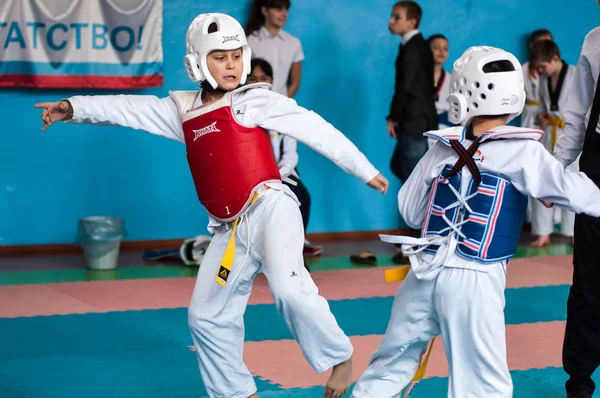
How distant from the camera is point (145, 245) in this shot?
9.06 metres

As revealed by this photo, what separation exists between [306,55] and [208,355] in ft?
18.8

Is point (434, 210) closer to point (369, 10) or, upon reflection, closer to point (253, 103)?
point (253, 103)

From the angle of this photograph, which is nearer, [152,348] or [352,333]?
[152,348]

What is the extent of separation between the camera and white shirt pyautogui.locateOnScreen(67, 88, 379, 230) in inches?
162

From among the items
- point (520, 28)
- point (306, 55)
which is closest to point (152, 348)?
point (306, 55)

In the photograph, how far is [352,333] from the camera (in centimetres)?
601

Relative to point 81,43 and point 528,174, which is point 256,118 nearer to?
point 528,174

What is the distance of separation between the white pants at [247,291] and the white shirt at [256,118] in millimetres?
175

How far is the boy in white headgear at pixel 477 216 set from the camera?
12.2ft

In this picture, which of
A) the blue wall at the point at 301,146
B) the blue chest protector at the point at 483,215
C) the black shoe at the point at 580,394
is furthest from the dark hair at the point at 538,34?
the blue chest protector at the point at 483,215

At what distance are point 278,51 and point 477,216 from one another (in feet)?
17.6

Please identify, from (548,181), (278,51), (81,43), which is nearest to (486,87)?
(548,181)

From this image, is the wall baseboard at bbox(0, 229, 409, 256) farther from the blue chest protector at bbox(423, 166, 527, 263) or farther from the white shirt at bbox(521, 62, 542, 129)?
the blue chest protector at bbox(423, 166, 527, 263)

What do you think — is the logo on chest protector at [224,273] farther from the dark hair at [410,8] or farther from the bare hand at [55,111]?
the dark hair at [410,8]
